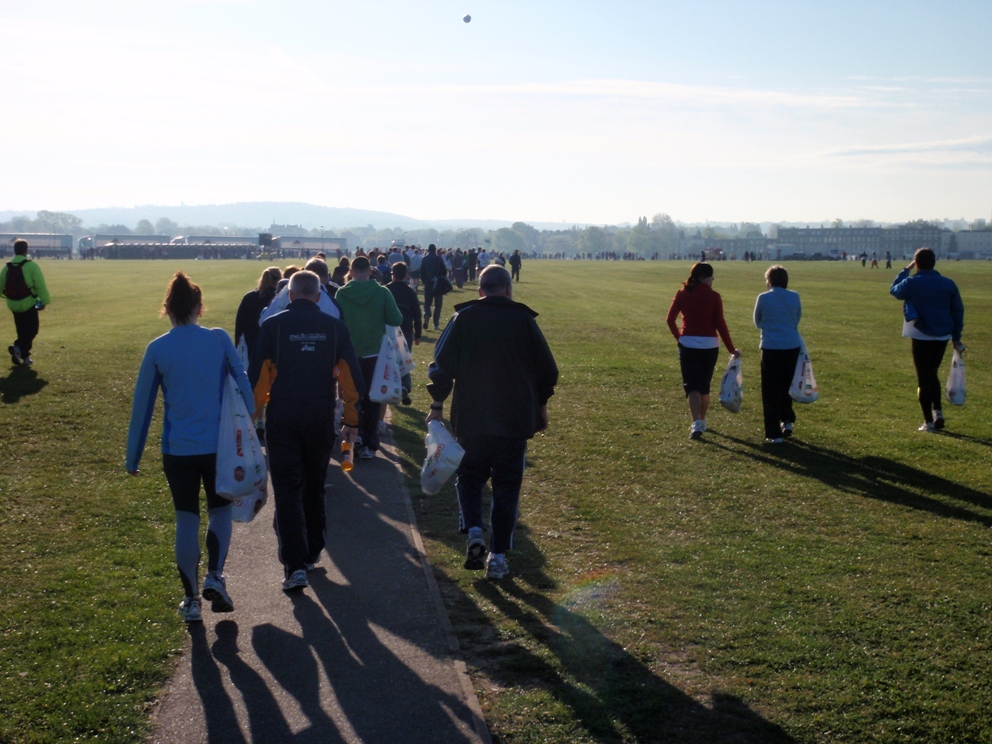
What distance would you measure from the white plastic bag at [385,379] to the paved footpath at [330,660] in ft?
9.09

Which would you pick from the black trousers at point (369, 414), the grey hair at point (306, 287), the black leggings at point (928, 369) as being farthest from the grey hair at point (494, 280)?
the black leggings at point (928, 369)

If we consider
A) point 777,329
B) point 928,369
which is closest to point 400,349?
point 777,329

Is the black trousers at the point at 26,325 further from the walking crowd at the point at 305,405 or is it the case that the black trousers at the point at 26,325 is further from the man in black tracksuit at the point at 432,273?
the walking crowd at the point at 305,405

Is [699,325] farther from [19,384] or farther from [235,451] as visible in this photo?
[19,384]

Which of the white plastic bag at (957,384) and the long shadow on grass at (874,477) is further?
the white plastic bag at (957,384)

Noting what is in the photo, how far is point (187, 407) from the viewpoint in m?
5.61

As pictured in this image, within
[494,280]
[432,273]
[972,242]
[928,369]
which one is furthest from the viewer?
[972,242]

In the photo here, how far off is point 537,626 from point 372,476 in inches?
160

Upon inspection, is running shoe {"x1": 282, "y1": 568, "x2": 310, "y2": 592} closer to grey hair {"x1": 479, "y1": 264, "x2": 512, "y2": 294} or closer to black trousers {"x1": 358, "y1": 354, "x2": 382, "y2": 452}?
grey hair {"x1": 479, "y1": 264, "x2": 512, "y2": 294}

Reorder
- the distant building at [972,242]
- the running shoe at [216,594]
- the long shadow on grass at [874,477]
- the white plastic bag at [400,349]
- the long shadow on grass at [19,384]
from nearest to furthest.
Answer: the running shoe at [216,594] < the long shadow on grass at [874,477] < the white plastic bag at [400,349] < the long shadow on grass at [19,384] < the distant building at [972,242]

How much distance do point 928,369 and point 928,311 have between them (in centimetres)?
72

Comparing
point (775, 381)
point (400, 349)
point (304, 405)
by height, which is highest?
point (304, 405)

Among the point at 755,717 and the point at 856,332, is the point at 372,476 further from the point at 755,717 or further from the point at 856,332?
the point at 856,332

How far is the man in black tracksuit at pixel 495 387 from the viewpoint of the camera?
6215 mm
